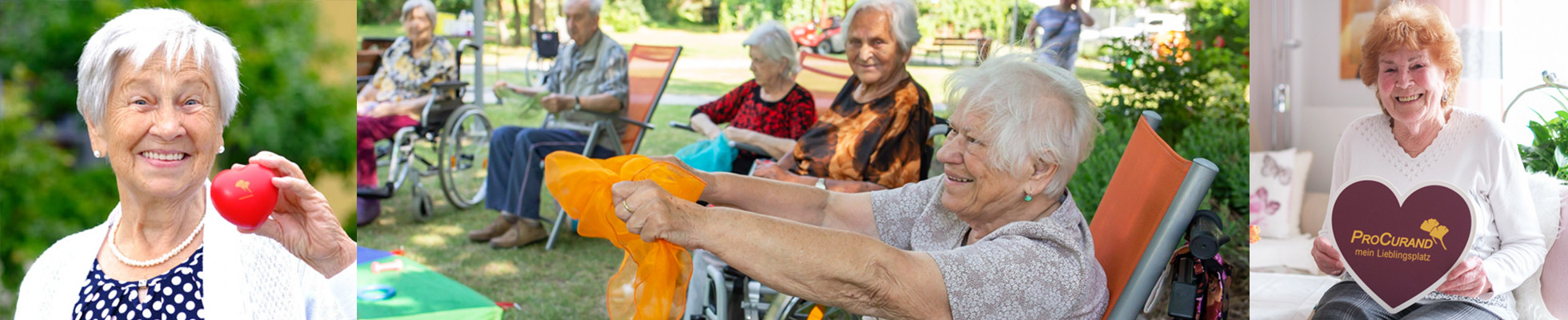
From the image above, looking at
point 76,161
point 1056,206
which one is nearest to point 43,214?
point 76,161

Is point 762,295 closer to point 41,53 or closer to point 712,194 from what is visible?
point 712,194

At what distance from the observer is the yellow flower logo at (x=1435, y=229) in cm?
168

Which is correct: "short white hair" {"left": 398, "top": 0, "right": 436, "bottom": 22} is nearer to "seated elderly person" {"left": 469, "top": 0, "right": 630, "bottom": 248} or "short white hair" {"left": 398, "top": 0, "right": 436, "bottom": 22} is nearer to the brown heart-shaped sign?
"seated elderly person" {"left": 469, "top": 0, "right": 630, "bottom": 248}

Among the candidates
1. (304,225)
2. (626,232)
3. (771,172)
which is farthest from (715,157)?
(626,232)

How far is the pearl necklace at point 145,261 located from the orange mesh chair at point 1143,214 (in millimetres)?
1520

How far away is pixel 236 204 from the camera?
4.97ft

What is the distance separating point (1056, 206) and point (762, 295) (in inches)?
42.8

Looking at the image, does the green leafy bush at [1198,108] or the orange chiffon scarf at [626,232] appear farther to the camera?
the green leafy bush at [1198,108]

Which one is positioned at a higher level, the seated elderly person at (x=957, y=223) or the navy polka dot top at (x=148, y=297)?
the seated elderly person at (x=957, y=223)

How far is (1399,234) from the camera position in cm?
172

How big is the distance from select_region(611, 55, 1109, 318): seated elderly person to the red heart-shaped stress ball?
59cm

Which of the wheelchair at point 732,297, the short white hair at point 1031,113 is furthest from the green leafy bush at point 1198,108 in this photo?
the short white hair at point 1031,113

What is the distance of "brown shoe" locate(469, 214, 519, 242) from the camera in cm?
526

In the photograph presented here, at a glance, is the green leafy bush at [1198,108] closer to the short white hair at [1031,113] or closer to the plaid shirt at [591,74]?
the plaid shirt at [591,74]
